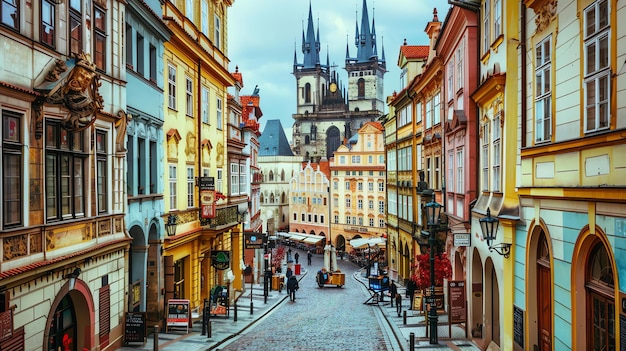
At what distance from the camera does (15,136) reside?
10500mm

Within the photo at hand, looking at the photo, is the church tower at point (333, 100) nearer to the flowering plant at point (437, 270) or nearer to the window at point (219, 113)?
the window at point (219, 113)

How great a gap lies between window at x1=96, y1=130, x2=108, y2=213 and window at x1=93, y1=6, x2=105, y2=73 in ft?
5.50

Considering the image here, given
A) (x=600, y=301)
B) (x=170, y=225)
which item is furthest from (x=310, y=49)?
(x=600, y=301)

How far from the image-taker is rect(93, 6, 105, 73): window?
554 inches

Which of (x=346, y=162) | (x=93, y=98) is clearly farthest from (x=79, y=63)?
(x=346, y=162)

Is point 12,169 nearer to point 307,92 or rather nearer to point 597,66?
point 597,66

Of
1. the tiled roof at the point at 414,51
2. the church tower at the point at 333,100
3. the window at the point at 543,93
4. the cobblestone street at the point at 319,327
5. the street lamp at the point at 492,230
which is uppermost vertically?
the church tower at the point at 333,100

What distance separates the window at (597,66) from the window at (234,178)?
78.6ft

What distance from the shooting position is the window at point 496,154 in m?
15.2

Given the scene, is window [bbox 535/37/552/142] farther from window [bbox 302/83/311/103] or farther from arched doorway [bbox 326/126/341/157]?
window [bbox 302/83/311/103]

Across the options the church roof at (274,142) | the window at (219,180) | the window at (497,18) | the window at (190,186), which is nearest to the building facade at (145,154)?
the window at (190,186)

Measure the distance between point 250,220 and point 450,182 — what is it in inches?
860

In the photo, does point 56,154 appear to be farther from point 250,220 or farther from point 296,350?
point 250,220

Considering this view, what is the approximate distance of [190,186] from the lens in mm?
24172
